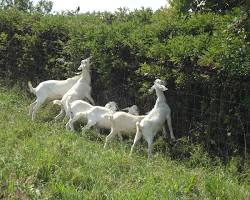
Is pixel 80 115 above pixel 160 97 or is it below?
below

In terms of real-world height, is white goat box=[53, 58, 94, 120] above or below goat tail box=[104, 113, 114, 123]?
above

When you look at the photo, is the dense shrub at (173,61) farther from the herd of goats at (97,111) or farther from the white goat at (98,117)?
the white goat at (98,117)

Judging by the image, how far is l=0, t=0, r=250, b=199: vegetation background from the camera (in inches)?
266

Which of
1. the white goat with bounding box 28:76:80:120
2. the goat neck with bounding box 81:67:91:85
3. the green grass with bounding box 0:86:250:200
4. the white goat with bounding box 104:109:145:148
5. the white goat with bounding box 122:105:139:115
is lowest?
the green grass with bounding box 0:86:250:200

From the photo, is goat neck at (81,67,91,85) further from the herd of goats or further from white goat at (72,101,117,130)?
white goat at (72,101,117,130)

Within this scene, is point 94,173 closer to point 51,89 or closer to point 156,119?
point 156,119

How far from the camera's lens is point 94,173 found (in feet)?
23.6

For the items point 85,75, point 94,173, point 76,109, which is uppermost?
point 85,75

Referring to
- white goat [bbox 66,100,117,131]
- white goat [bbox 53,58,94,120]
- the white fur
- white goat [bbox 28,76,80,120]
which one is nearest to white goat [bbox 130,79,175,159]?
the white fur

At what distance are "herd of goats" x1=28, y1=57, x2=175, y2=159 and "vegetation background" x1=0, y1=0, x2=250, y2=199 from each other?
265 millimetres

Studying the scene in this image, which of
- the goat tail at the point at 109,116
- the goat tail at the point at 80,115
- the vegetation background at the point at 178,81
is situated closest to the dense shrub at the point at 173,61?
the vegetation background at the point at 178,81

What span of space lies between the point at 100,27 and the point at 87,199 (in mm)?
5245

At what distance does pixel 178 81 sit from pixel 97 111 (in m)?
1.78

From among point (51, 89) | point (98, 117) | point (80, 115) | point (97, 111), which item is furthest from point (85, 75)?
point (98, 117)
